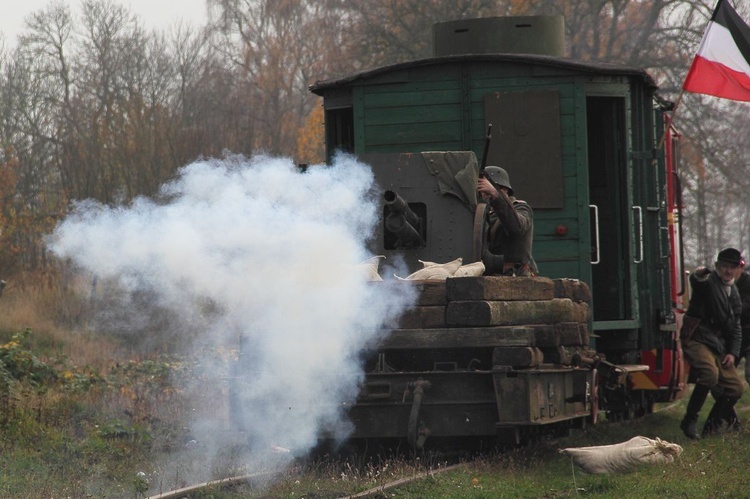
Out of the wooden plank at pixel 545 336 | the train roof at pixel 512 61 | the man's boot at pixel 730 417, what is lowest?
the man's boot at pixel 730 417

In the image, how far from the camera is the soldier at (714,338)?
38.3ft

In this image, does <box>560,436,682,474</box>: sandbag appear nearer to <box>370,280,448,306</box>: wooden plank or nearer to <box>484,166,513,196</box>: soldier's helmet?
<box>370,280,448,306</box>: wooden plank

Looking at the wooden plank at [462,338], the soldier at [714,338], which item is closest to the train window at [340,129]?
the soldier at [714,338]

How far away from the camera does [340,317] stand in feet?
28.6

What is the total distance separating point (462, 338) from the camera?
855 cm

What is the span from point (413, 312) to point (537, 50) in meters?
5.48

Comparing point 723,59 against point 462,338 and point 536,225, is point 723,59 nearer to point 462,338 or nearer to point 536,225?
point 536,225

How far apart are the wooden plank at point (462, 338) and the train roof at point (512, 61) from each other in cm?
382

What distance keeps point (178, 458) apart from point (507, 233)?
10.3 feet

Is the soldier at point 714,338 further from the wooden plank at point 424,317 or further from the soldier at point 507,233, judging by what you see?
the wooden plank at point 424,317

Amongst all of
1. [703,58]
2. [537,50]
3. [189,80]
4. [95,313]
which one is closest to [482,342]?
[537,50]

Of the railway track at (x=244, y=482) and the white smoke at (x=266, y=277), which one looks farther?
the white smoke at (x=266, y=277)

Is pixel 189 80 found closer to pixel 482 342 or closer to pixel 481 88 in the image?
pixel 481 88

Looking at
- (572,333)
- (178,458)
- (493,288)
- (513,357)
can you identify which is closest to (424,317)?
(493,288)
